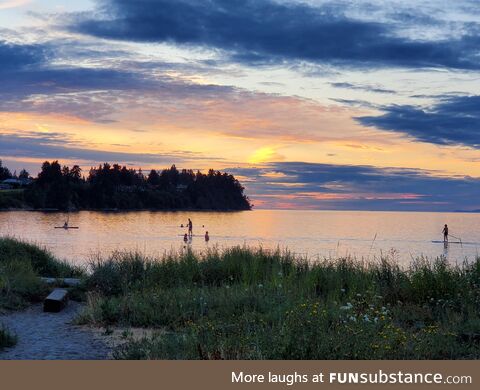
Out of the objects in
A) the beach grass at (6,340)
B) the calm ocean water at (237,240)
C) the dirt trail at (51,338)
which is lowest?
the calm ocean water at (237,240)

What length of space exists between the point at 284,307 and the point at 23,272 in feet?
24.1

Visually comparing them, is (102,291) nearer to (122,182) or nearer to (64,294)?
(64,294)

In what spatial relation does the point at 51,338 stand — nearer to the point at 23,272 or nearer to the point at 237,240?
the point at 23,272

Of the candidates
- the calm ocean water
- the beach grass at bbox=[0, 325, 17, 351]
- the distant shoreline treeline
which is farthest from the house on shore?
the beach grass at bbox=[0, 325, 17, 351]

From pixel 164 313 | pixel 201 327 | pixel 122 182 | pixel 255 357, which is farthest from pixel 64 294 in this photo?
pixel 122 182

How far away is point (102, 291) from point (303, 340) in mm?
7945

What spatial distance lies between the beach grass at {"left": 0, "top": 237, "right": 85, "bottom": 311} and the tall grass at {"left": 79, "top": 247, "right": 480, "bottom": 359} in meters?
1.30

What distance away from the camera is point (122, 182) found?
19588cm

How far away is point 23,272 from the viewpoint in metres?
14.8

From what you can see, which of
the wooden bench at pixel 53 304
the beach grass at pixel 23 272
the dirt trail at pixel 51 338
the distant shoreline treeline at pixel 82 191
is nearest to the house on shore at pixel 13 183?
the distant shoreline treeline at pixel 82 191

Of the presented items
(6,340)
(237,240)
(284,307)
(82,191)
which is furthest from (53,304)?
(82,191)

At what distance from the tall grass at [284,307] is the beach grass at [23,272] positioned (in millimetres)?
1303

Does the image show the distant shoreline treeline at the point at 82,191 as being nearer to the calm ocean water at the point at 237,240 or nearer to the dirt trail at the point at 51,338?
the calm ocean water at the point at 237,240

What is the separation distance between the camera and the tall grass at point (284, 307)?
24.8 feet
